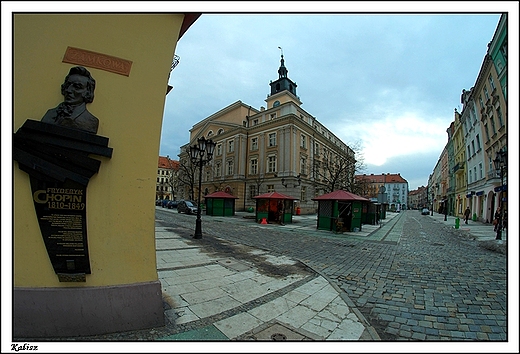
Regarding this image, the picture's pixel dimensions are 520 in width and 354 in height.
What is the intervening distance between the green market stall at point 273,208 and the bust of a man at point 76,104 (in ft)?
54.8

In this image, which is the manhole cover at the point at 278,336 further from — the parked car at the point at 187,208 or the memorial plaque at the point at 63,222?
the parked car at the point at 187,208

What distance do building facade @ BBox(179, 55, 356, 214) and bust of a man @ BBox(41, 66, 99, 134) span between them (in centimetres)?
2769

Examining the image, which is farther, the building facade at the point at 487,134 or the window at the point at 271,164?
the window at the point at 271,164

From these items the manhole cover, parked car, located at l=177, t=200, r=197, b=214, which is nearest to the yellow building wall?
the manhole cover

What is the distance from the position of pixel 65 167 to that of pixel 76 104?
2.57ft

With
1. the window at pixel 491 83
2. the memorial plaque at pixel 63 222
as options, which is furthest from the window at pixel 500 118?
the memorial plaque at pixel 63 222

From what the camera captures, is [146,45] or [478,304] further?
[478,304]

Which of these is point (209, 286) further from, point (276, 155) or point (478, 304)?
point (276, 155)

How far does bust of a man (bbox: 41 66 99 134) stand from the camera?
8.86ft

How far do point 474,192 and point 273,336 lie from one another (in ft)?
114

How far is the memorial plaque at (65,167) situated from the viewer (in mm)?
2615

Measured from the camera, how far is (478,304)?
164 inches

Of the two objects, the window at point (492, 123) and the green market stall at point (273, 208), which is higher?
the window at point (492, 123)

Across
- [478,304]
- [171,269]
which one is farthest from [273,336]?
[478,304]
